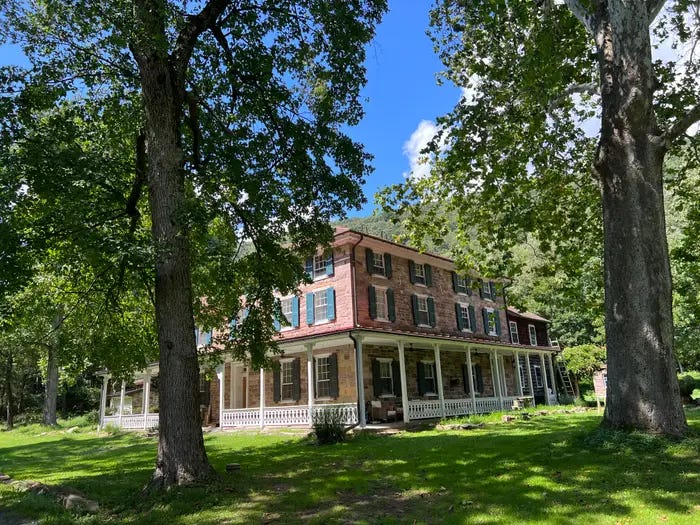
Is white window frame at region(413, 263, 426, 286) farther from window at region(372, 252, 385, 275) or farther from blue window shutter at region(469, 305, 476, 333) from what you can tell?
blue window shutter at region(469, 305, 476, 333)

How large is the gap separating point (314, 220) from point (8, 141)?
5643 mm

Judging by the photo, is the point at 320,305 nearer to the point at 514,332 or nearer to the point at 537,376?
the point at 514,332

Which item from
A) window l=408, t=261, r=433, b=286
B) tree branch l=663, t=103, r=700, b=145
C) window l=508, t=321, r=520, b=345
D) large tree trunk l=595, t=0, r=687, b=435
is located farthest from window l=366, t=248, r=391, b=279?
tree branch l=663, t=103, r=700, b=145

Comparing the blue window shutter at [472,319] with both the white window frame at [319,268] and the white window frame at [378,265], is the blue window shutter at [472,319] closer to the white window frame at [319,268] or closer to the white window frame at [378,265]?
the white window frame at [378,265]

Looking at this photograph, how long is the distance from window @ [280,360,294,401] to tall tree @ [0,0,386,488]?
29.3 feet

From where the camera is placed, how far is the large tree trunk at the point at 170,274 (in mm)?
6848

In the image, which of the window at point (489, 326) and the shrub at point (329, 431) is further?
the window at point (489, 326)

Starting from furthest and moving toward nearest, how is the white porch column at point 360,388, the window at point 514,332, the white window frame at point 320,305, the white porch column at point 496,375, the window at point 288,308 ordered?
the window at point 514,332 < the white porch column at point 496,375 < the window at point 288,308 < the white window frame at point 320,305 < the white porch column at point 360,388

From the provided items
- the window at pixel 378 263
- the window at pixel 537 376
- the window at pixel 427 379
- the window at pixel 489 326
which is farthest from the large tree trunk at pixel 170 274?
the window at pixel 537 376

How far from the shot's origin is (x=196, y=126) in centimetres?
966

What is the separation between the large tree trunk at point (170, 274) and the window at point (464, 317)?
61.9 feet

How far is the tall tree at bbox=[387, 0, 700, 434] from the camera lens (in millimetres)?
7195

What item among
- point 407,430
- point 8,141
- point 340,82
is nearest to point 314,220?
point 340,82

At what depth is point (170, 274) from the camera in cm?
750
